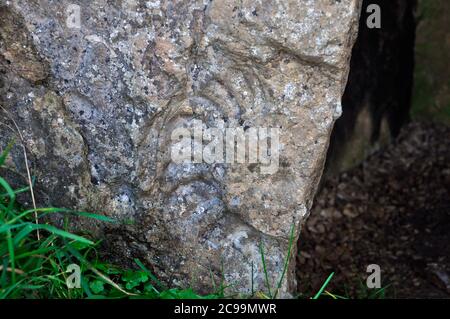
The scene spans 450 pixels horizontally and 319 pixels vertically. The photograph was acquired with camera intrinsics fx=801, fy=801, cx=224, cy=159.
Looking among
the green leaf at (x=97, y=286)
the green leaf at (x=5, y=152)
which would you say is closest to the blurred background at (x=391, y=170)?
the green leaf at (x=97, y=286)

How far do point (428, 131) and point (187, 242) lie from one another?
192cm

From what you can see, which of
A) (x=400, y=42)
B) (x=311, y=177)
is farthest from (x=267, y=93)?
(x=400, y=42)

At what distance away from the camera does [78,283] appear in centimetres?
214

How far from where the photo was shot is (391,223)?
3.32 metres

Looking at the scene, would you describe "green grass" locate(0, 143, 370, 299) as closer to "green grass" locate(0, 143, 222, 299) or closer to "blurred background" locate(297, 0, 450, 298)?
"green grass" locate(0, 143, 222, 299)

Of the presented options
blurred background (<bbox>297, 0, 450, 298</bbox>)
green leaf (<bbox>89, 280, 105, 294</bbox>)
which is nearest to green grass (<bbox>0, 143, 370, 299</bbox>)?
green leaf (<bbox>89, 280, 105, 294</bbox>)

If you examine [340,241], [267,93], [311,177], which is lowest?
[340,241]

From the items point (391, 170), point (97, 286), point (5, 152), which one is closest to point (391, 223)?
point (391, 170)

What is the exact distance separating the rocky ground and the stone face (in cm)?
80

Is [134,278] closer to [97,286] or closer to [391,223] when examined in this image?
[97,286]

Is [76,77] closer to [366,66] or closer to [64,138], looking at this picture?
[64,138]

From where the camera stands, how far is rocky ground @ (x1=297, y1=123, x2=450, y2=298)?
301cm

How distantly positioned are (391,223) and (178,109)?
1.45 meters
